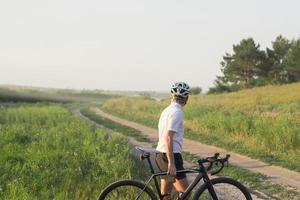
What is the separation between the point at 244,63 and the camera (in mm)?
73750

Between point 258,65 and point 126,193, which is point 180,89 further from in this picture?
point 258,65

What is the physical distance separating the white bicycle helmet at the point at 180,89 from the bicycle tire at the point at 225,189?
1.26 m

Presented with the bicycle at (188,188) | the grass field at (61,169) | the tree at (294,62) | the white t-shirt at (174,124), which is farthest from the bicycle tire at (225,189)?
the tree at (294,62)

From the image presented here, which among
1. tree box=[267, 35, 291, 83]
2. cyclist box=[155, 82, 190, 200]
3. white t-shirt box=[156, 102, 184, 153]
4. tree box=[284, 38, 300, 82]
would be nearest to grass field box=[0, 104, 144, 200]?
cyclist box=[155, 82, 190, 200]

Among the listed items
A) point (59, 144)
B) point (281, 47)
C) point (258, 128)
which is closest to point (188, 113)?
point (258, 128)

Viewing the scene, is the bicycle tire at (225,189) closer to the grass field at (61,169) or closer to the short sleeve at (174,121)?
the short sleeve at (174,121)

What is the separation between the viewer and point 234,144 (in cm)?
1883

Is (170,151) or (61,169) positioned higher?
(170,151)

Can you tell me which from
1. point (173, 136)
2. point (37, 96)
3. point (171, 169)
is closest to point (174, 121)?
point (173, 136)

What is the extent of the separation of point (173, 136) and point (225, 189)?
116 centimetres

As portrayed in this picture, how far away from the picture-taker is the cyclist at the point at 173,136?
6.80 m

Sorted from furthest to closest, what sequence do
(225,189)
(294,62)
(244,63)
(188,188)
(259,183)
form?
(244,63)
(294,62)
(259,183)
(225,189)
(188,188)

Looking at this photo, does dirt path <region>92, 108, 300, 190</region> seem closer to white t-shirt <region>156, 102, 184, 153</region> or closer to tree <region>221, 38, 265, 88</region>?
white t-shirt <region>156, 102, 184, 153</region>

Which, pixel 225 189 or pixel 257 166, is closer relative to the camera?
pixel 225 189
